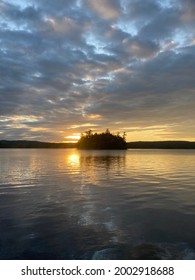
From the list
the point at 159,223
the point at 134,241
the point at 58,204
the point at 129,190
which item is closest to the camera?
the point at 134,241

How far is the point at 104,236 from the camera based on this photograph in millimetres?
14180

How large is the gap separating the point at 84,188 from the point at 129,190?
5.04 meters

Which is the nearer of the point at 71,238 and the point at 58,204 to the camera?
the point at 71,238

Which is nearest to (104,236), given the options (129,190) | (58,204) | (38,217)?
(38,217)

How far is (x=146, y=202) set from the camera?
23.0m

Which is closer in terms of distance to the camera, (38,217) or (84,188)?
(38,217)
